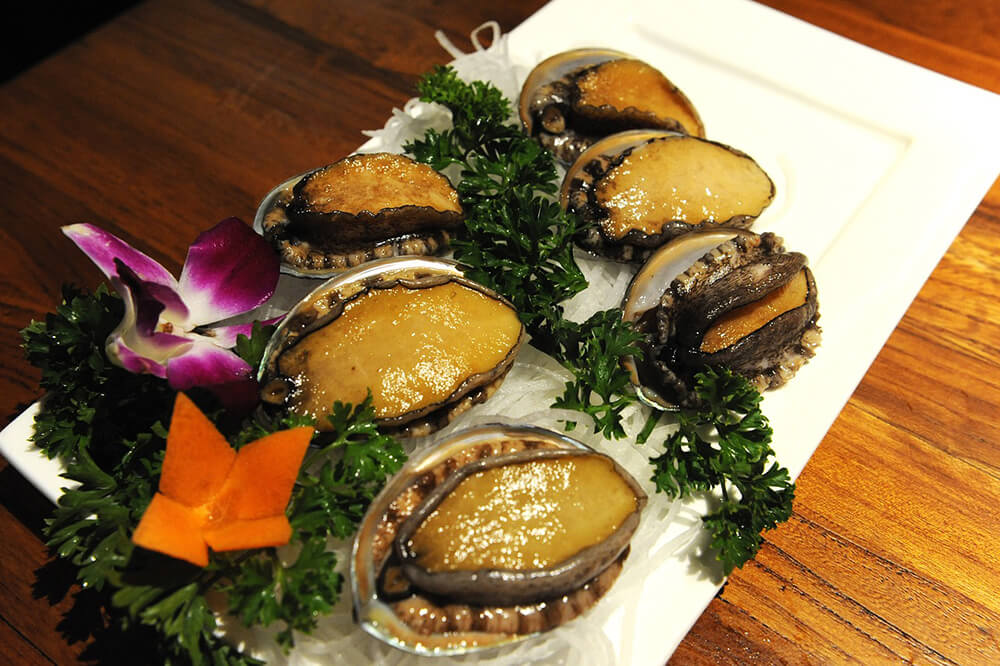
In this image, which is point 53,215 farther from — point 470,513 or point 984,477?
point 984,477

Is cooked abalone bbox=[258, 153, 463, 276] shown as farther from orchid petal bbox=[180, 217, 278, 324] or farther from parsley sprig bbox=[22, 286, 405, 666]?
parsley sprig bbox=[22, 286, 405, 666]

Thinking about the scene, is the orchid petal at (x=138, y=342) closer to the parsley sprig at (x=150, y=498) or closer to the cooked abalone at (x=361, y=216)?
the parsley sprig at (x=150, y=498)

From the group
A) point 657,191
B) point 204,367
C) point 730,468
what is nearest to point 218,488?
point 204,367

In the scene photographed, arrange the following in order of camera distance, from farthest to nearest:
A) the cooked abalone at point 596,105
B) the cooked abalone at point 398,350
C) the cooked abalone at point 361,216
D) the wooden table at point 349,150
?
the cooked abalone at point 596,105 → the cooked abalone at point 361,216 → the wooden table at point 349,150 → the cooked abalone at point 398,350

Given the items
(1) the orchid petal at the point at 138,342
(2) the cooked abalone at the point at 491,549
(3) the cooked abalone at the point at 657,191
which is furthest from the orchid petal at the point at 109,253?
(3) the cooked abalone at the point at 657,191

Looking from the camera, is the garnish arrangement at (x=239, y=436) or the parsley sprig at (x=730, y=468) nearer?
the garnish arrangement at (x=239, y=436)

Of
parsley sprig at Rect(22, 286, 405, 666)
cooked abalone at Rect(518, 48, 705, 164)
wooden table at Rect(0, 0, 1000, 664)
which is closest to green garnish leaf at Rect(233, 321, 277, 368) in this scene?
parsley sprig at Rect(22, 286, 405, 666)
